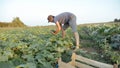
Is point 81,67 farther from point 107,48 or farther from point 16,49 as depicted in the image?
point 107,48

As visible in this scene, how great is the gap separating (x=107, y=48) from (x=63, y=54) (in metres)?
1.92

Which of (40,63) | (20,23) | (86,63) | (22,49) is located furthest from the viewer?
(20,23)

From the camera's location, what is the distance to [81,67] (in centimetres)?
594

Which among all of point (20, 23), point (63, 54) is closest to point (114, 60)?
point (63, 54)

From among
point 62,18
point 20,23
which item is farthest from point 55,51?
point 20,23

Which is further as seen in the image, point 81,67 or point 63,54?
point 63,54

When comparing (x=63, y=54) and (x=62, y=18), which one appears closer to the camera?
(x=63, y=54)

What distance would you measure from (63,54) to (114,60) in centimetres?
124

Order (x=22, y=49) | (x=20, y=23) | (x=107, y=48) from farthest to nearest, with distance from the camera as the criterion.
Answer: (x=20, y=23) → (x=107, y=48) → (x=22, y=49)

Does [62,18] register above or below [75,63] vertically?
above

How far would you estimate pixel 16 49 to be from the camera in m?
6.93

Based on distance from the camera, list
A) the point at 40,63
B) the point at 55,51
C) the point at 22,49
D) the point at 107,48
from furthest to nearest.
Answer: the point at 107,48
the point at 55,51
the point at 22,49
the point at 40,63

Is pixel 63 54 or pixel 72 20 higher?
pixel 72 20

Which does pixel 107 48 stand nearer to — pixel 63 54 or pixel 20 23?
pixel 63 54
